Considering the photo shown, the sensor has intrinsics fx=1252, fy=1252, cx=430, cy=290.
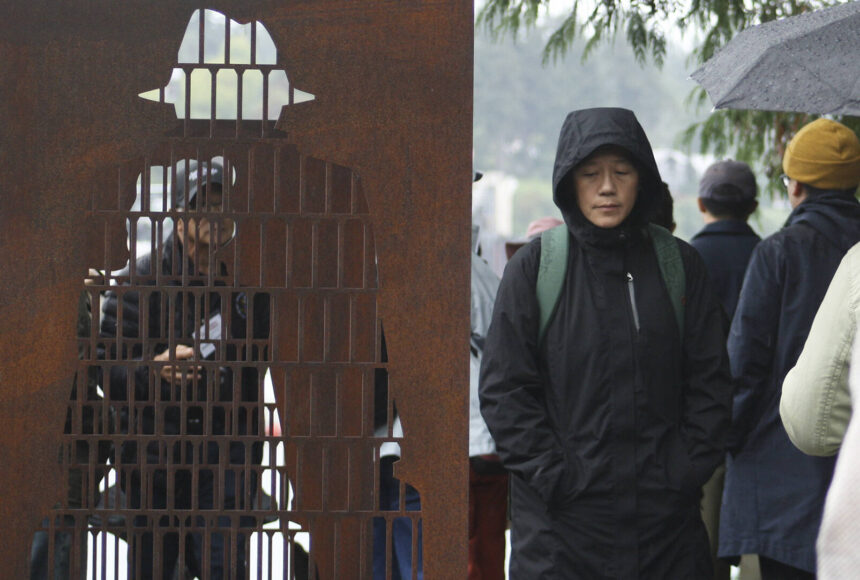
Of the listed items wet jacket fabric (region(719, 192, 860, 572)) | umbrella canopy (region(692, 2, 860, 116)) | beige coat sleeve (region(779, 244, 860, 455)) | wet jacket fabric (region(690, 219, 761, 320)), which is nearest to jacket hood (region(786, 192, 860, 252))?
wet jacket fabric (region(719, 192, 860, 572))

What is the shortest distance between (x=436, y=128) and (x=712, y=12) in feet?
10.1

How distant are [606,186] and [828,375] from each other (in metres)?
1.01

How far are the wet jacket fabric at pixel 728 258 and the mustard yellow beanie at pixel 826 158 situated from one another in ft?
2.64

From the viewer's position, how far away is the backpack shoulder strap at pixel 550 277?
3.24m

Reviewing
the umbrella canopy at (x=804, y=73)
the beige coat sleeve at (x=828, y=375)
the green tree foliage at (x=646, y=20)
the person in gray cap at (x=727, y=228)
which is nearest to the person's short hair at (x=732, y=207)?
the person in gray cap at (x=727, y=228)

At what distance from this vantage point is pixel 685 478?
3154 mm

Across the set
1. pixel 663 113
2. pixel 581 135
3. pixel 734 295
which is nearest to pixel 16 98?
pixel 581 135

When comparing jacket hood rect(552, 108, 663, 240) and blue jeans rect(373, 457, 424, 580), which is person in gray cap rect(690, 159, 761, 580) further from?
jacket hood rect(552, 108, 663, 240)

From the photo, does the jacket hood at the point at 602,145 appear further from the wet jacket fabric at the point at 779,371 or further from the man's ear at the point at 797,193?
the man's ear at the point at 797,193

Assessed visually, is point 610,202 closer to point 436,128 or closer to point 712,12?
point 436,128

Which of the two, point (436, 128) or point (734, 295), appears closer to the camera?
point (436, 128)

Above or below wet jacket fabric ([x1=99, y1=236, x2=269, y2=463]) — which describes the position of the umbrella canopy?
above

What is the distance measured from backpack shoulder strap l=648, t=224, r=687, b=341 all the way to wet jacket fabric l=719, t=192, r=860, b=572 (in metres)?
0.71

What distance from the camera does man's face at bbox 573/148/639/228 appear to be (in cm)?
327
